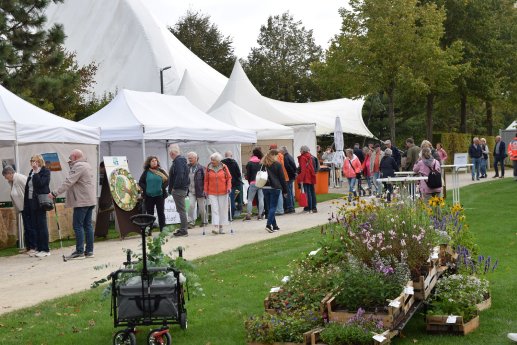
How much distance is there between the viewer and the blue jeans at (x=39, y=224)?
14.6 meters

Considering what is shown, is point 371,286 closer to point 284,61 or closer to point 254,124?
point 254,124

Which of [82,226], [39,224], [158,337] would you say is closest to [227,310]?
[158,337]

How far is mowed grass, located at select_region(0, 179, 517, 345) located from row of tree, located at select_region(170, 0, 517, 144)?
2535 centimetres

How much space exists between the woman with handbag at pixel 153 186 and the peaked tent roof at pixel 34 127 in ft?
4.80

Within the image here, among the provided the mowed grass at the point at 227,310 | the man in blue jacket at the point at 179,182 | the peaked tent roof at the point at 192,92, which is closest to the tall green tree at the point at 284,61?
the peaked tent roof at the point at 192,92

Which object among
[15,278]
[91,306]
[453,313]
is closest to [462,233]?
[453,313]

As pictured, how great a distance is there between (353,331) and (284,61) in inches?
2451

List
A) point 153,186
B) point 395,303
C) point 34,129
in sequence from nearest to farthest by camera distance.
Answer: point 395,303
point 34,129
point 153,186

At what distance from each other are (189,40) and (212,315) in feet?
186

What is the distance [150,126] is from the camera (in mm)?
18891

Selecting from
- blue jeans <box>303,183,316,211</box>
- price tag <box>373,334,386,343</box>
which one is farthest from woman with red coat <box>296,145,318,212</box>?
price tag <box>373,334,386,343</box>

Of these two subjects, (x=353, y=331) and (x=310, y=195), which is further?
(x=310, y=195)

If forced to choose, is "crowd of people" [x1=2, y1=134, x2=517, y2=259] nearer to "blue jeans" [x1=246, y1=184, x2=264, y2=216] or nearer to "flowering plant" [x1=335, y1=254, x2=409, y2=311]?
"blue jeans" [x1=246, y1=184, x2=264, y2=216]

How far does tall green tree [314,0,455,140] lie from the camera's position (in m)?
37.6
